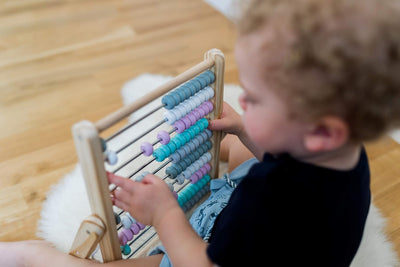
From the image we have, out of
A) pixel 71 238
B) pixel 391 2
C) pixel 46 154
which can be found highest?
pixel 391 2

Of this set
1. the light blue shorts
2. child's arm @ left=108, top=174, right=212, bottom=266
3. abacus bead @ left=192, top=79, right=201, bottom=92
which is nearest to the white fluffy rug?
the light blue shorts

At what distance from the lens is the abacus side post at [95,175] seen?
0.62 meters

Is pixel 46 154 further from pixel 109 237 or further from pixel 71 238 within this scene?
pixel 109 237

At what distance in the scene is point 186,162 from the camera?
96cm

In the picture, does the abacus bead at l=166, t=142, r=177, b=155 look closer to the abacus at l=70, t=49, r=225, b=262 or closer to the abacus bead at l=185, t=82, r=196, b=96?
the abacus at l=70, t=49, r=225, b=262

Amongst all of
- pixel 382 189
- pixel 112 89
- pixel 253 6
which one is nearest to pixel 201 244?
pixel 253 6

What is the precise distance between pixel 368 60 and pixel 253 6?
173 millimetres

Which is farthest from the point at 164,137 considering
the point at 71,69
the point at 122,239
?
the point at 71,69

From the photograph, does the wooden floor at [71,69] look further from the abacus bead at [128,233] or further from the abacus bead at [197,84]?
the abacus bead at [197,84]

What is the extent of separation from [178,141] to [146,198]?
7.9 inches

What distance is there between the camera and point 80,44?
185 centimetres

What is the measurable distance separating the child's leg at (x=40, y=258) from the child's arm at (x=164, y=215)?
16 centimetres

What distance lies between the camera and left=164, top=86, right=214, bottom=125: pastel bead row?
2.80 ft

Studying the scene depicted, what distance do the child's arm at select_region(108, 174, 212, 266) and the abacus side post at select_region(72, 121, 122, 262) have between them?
35 millimetres
